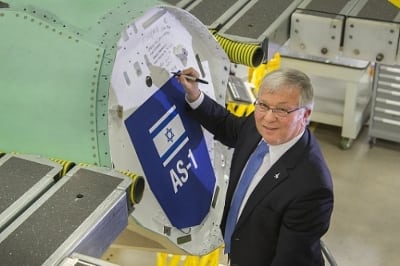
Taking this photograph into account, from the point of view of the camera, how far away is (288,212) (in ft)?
12.2

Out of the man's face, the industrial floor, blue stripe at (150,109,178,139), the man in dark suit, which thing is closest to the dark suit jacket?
the man in dark suit

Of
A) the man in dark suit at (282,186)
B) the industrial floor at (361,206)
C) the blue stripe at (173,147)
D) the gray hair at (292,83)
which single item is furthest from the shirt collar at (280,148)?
the industrial floor at (361,206)

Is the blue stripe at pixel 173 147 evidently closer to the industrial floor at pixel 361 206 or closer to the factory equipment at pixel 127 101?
the factory equipment at pixel 127 101

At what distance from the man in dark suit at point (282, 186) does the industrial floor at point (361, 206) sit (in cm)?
369

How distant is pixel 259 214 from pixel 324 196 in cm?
42

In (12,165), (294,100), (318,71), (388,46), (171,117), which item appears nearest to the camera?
(12,165)

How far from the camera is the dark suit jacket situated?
371cm

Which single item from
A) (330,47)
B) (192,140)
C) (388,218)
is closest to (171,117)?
(192,140)

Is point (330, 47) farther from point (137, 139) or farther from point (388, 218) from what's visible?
point (388, 218)

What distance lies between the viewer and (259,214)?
153 inches

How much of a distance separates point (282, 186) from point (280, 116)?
43 centimetres

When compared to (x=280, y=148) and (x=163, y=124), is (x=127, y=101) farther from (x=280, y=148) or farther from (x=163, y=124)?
(x=280, y=148)

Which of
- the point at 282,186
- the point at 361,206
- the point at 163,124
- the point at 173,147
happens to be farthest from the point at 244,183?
the point at 361,206

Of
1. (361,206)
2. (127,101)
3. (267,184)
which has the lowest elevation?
(361,206)
